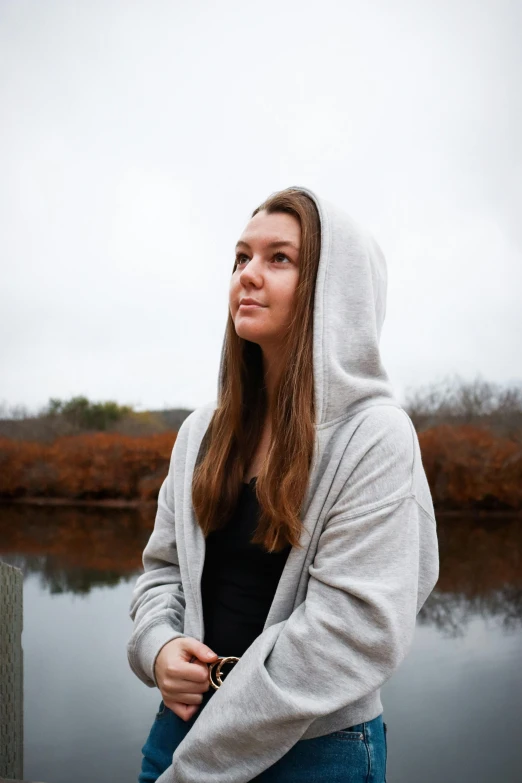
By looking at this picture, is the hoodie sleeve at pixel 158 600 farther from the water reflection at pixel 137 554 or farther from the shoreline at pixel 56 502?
the shoreline at pixel 56 502

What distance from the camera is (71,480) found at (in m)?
7.44

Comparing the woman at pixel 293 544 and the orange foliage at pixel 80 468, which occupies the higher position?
the woman at pixel 293 544

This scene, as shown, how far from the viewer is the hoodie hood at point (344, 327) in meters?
1.02

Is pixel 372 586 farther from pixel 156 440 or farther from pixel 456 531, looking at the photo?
pixel 156 440

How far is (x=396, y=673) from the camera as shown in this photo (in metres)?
4.35

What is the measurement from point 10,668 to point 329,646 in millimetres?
1104

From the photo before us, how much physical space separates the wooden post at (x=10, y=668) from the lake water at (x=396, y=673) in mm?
1840

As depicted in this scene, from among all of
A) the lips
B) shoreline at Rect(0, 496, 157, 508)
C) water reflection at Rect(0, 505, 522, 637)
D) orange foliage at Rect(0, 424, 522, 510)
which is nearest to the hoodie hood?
the lips

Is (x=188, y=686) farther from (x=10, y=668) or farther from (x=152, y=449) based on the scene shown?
(x=152, y=449)

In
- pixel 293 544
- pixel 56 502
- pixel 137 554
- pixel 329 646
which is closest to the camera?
pixel 329 646

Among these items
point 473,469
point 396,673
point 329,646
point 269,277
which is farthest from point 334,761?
point 473,469

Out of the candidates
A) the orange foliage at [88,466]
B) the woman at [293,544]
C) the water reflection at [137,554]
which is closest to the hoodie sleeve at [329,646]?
the woman at [293,544]

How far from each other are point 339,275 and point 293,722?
72 cm

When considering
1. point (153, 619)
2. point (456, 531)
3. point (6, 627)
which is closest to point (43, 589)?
point (456, 531)
